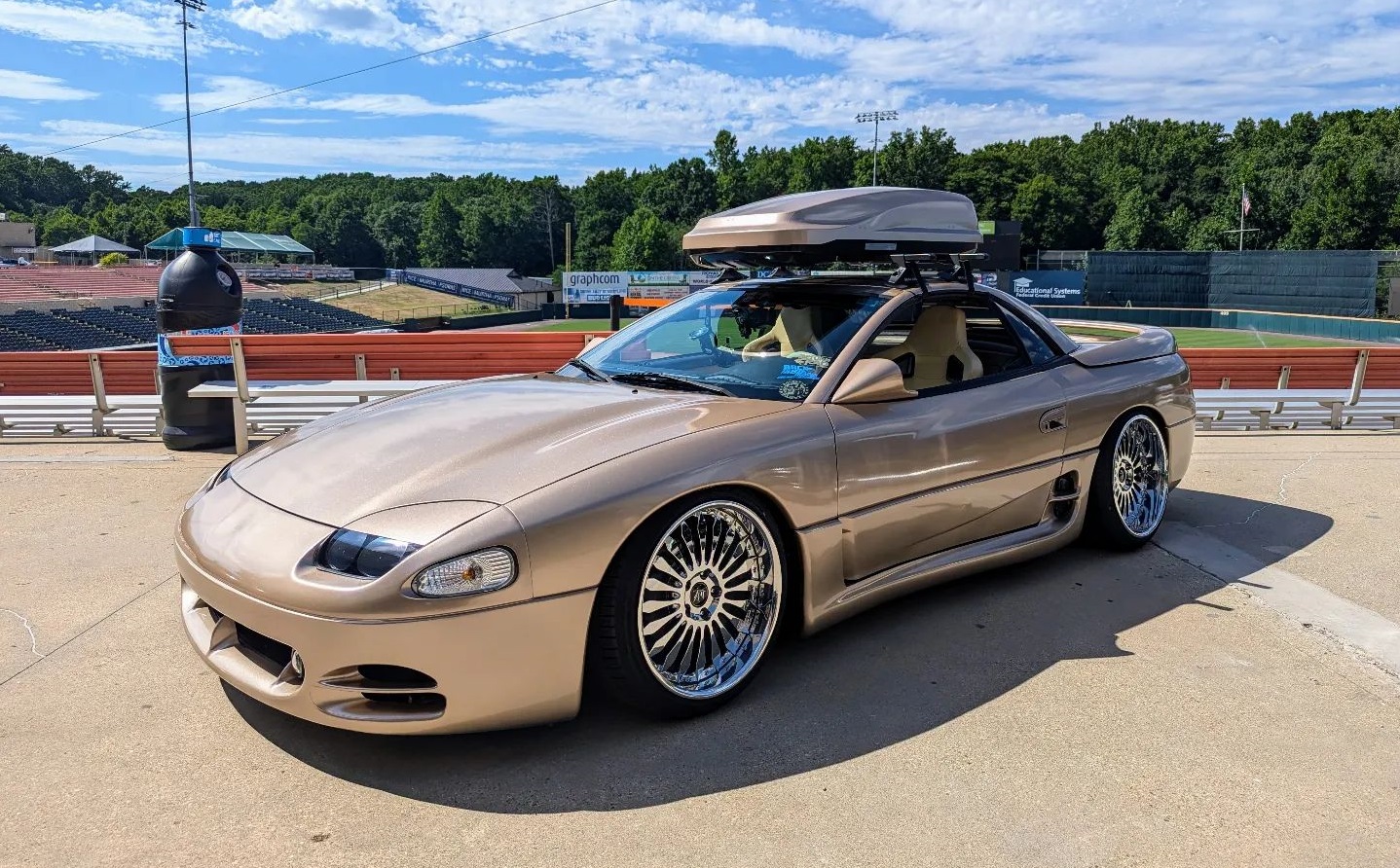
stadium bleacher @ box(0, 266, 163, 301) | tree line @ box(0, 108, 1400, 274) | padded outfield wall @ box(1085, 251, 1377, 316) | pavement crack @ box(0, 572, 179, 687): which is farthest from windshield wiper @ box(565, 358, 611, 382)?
tree line @ box(0, 108, 1400, 274)

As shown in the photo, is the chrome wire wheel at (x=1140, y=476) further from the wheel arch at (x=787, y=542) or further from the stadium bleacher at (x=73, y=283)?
the stadium bleacher at (x=73, y=283)

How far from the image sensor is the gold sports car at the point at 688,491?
2.66 metres

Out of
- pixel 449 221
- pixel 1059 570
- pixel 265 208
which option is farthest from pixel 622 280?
pixel 265 208

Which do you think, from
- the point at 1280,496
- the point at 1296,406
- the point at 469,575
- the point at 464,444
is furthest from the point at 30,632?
the point at 1296,406

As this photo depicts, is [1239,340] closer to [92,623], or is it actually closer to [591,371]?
[591,371]

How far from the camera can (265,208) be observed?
165m

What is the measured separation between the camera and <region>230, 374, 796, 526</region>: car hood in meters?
2.87

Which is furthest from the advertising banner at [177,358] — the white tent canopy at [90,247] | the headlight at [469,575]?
the white tent canopy at [90,247]

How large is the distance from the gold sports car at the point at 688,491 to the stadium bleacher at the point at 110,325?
27.2 metres

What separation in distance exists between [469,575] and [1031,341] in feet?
9.90

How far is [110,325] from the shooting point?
145ft

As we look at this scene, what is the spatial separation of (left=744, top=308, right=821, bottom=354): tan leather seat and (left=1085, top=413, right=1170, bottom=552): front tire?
1.65 meters

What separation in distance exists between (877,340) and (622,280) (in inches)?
3067

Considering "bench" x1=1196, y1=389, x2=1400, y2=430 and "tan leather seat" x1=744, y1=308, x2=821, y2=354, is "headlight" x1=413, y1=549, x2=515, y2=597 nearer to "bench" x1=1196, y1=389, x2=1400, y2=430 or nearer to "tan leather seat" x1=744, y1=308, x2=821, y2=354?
"tan leather seat" x1=744, y1=308, x2=821, y2=354
